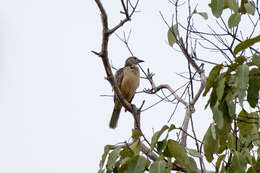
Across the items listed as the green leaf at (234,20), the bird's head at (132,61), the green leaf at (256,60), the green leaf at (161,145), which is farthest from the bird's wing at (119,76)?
the green leaf at (256,60)

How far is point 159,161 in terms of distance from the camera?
2.52 metres

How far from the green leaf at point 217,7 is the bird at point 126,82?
4324mm

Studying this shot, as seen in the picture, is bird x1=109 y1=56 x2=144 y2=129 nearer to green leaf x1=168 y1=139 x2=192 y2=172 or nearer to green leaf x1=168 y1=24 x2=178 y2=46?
green leaf x1=168 y1=24 x2=178 y2=46

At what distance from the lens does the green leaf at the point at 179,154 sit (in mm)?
2650

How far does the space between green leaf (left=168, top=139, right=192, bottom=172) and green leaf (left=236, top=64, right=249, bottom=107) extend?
67 cm

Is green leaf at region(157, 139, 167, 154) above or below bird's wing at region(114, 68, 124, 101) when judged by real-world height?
below

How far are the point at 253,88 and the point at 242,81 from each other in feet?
0.65

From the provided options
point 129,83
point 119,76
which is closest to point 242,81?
point 129,83

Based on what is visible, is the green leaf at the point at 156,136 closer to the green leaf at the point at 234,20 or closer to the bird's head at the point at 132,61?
the green leaf at the point at 234,20

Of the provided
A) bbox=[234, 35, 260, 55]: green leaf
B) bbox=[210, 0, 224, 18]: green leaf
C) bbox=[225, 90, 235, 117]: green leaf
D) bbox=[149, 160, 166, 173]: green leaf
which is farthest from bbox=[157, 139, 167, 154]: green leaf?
bbox=[210, 0, 224, 18]: green leaf

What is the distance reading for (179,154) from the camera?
2.67m

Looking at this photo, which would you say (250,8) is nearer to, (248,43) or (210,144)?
(248,43)

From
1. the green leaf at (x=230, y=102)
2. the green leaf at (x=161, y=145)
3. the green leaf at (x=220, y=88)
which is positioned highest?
the green leaf at (x=220, y=88)

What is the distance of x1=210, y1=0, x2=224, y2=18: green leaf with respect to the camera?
2.81 meters
